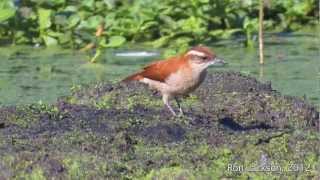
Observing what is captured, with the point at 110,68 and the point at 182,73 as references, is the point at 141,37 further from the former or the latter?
the point at 182,73

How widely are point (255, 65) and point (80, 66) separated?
1.47 meters

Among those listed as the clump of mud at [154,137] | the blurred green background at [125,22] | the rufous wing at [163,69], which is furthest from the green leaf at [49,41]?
the rufous wing at [163,69]

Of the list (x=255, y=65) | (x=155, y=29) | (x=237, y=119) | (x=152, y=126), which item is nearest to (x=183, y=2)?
(x=155, y=29)

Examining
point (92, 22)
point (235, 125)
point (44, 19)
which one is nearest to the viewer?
point (235, 125)

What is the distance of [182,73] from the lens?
23.9 ft

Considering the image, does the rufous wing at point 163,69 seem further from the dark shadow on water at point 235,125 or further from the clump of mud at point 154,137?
the dark shadow on water at point 235,125

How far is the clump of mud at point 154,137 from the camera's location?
18.7ft

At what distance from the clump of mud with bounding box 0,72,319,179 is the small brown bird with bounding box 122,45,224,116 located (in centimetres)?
14

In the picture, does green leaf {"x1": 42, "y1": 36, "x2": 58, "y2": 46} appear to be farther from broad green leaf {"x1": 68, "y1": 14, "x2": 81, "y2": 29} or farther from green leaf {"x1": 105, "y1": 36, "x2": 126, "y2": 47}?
green leaf {"x1": 105, "y1": 36, "x2": 126, "y2": 47}

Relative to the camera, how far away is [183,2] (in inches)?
460

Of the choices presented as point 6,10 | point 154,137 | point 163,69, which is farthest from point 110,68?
point 154,137

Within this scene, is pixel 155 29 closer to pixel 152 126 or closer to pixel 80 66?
pixel 80 66

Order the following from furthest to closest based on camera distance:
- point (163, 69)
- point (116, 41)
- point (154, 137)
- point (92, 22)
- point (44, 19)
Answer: point (92, 22), point (44, 19), point (116, 41), point (163, 69), point (154, 137)

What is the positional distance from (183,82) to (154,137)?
1056 mm
